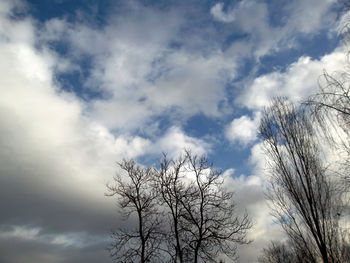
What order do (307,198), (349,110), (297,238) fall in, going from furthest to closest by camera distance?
1. (297,238)
2. (307,198)
3. (349,110)

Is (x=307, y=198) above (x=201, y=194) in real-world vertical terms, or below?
below

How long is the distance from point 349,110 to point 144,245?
1337cm

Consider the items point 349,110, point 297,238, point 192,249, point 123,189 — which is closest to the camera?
point 349,110

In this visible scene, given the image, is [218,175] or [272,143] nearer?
[272,143]

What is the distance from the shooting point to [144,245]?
1450cm

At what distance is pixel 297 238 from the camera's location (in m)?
11.7

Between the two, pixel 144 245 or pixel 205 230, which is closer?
pixel 205 230

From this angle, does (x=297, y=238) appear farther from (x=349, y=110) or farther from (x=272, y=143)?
→ (x=349, y=110)

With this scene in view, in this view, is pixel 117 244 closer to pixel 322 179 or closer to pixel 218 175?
pixel 218 175

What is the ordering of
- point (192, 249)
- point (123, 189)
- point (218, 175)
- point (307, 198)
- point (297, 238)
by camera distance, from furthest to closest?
1. point (123, 189)
2. point (218, 175)
3. point (192, 249)
4. point (297, 238)
5. point (307, 198)

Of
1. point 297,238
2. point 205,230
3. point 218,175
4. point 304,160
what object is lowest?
point 297,238

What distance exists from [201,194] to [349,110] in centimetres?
1006

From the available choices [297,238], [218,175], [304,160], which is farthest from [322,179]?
[218,175]

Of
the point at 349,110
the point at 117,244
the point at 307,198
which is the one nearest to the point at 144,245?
the point at 117,244
